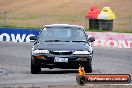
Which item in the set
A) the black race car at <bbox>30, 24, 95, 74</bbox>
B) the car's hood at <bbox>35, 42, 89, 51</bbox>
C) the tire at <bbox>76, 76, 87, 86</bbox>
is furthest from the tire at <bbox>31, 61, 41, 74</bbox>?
the tire at <bbox>76, 76, 87, 86</bbox>

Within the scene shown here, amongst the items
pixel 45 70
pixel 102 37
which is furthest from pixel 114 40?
pixel 45 70

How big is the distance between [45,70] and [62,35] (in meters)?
1.46

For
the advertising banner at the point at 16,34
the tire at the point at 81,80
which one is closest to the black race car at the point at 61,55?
the tire at the point at 81,80

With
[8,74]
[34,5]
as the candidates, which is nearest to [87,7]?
[34,5]

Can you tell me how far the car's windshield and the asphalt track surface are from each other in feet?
3.28

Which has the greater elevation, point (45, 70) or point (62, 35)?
point (62, 35)

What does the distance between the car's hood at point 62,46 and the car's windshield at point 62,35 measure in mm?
453

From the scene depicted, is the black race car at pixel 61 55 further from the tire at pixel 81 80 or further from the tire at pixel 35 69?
the tire at pixel 81 80

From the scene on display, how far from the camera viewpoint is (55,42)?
19.3 metres

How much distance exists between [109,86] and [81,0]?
6329cm

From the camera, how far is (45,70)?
20.7 m

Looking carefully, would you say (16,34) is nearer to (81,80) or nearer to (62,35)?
(62,35)

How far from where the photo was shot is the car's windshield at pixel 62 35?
19675 mm

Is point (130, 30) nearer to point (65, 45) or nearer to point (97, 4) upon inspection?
point (65, 45)
